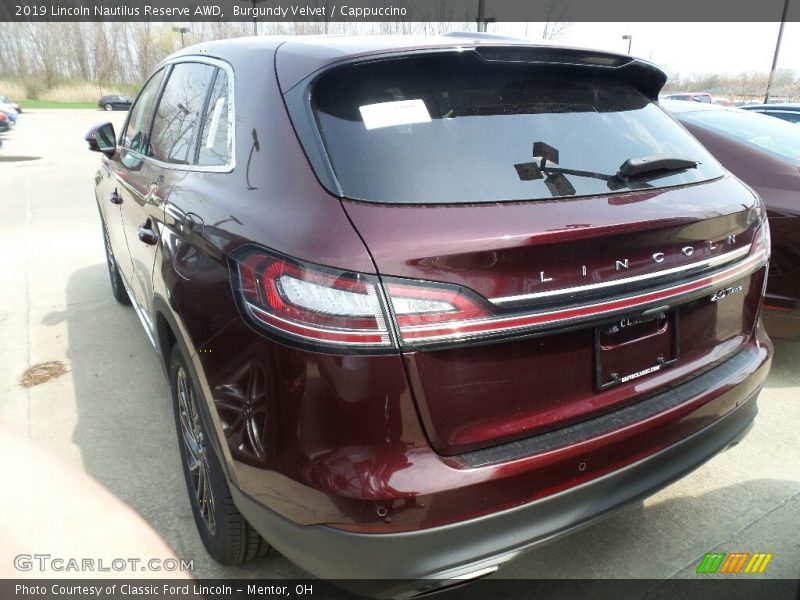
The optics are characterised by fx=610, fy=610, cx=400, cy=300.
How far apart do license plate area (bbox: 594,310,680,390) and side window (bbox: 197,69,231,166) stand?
1.36 metres

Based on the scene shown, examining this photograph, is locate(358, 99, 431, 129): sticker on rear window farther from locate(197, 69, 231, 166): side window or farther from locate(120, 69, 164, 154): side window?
locate(120, 69, 164, 154): side window

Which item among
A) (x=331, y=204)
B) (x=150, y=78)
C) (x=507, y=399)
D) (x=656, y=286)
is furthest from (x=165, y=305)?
(x=150, y=78)

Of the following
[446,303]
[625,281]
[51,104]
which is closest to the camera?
[446,303]

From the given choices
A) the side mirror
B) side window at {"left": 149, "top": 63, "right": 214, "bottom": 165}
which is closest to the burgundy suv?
side window at {"left": 149, "top": 63, "right": 214, "bottom": 165}

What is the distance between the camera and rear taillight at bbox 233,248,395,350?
1476mm

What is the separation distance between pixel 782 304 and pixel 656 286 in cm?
234

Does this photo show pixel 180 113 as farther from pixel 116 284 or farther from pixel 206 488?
pixel 116 284

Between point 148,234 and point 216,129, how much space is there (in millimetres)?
651

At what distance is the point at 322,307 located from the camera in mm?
1500

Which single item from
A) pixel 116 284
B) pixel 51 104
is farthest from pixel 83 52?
pixel 116 284

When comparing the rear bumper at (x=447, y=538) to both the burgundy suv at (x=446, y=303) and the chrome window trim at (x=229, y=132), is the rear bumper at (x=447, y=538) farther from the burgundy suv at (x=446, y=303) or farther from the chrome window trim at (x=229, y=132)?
the chrome window trim at (x=229, y=132)

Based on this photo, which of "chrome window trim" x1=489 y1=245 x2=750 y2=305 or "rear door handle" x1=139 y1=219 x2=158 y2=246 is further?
"rear door handle" x1=139 y1=219 x2=158 y2=246

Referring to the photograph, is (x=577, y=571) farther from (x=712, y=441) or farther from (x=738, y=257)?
(x=738, y=257)

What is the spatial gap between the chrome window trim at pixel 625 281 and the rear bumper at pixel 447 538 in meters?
0.55
